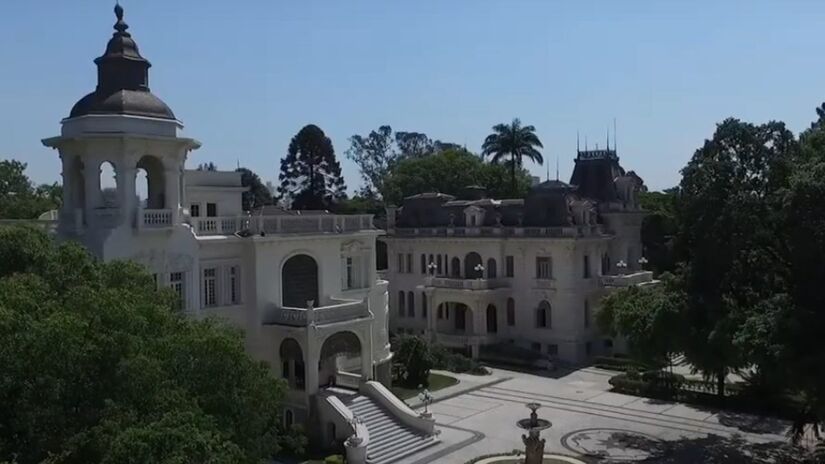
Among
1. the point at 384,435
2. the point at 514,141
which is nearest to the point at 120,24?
the point at 384,435

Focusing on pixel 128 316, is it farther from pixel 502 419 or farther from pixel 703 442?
pixel 703 442

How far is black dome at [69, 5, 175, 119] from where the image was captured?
3030 centimetres

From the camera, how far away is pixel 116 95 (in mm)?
30422

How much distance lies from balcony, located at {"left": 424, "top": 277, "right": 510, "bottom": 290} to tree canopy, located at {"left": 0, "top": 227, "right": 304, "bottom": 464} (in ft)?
111

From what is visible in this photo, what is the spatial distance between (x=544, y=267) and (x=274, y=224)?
78.6 ft

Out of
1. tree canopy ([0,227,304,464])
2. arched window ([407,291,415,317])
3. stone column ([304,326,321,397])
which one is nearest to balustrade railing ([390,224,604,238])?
arched window ([407,291,415,317])

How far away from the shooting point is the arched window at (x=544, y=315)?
52312mm

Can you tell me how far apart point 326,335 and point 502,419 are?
9978mm

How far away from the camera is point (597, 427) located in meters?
35.9

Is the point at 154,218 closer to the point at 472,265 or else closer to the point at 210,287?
the point at 210,287

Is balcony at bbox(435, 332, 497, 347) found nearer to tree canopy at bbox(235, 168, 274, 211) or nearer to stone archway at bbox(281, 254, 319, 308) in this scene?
stone archway at bbox(281, 254, 319, 308)

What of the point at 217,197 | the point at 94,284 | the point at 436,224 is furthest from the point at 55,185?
the point at 94,284

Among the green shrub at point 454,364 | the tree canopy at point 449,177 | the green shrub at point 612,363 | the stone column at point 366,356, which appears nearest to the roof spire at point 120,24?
the stone column at point 366,356

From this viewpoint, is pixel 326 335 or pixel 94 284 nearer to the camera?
pixel 94 284
